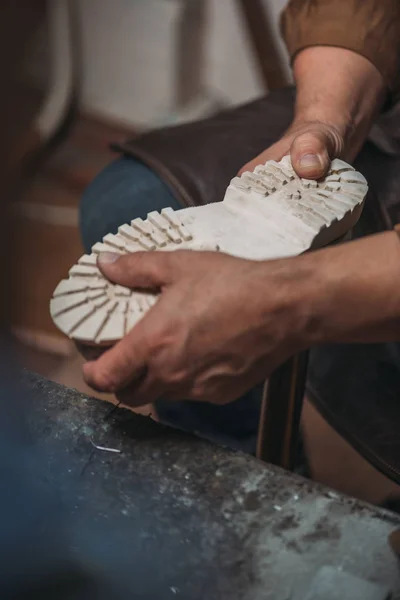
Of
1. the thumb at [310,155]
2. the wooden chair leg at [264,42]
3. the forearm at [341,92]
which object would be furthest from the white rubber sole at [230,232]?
the wooden chair leg at [264,42]

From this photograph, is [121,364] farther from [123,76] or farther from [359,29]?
[123,76]

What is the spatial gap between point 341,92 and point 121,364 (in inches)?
16.6

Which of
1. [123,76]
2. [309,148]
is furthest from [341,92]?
[123,76]

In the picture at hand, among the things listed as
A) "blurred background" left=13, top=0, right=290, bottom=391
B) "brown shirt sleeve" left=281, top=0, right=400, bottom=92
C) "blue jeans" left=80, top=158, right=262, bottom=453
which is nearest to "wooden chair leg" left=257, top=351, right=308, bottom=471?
"blue jeans" left=80, top=158, right=262, bottom=453

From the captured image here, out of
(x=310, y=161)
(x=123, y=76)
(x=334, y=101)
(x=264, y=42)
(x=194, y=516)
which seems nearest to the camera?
(x=194, y=516)

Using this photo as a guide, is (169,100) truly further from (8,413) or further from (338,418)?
(8,413)

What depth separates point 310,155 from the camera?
0.64 meters

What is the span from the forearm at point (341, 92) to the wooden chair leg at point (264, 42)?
2.48 feet

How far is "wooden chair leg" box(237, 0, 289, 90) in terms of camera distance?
1512 mm

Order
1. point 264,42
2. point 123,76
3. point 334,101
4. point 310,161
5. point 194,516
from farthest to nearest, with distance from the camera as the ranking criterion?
point 123,76
point 264,42
point 334,101
point 310,161
point 194,516

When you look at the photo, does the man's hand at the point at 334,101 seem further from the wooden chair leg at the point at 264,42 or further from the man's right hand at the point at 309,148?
the wooden chair leg at the point at 264,42

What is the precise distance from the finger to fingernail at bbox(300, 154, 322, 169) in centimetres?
23

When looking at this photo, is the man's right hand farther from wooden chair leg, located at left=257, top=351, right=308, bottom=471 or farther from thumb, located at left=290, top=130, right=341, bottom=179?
wooden chair leg, located at left=257, top=351, right=308, bottom=471

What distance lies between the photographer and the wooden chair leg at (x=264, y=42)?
1.51 metres
